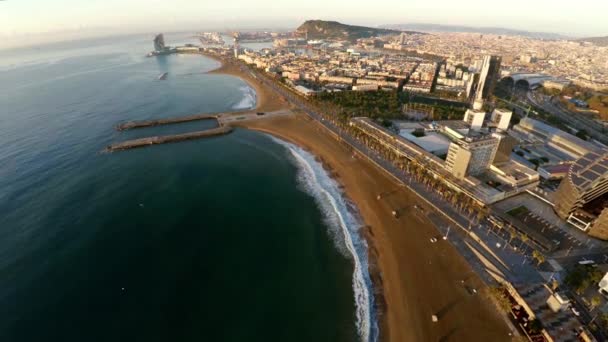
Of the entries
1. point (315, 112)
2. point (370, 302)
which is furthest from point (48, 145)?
point (370, 302)

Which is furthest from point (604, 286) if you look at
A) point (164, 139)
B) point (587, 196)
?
point (164, 139)

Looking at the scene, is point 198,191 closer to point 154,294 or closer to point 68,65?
point 154,294

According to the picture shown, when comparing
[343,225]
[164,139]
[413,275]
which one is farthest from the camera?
[164,139]

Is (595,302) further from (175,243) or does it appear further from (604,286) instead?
(175,243)

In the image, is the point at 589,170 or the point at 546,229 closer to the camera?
the point at 546,229

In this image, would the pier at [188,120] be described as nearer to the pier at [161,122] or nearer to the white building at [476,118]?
the pier at [161,122]

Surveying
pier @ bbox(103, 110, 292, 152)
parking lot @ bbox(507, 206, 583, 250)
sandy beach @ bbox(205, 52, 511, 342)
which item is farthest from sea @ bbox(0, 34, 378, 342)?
parking lot @ bbox(507, 206, 583, 250)

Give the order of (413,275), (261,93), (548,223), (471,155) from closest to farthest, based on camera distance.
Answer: (413,275) → (548,223) → (471,155) → (261,93)
